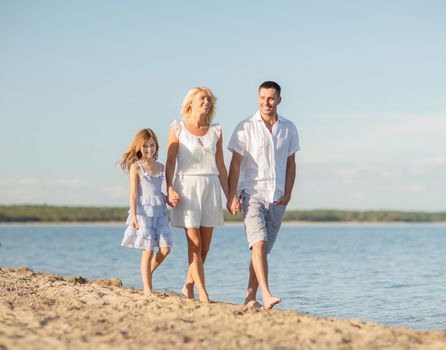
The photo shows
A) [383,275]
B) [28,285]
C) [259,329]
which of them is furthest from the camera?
[383,275]

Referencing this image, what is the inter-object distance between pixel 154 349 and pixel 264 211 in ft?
8.39

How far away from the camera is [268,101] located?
748 cm

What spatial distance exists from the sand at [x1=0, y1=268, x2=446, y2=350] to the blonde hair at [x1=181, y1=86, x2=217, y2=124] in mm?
1797

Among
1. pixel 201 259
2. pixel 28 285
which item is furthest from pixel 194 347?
pixel 28 285

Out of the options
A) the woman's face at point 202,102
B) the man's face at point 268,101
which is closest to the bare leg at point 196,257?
the woman's face at point 202,102

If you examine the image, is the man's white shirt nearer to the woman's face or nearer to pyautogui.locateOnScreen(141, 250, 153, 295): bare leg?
the woman's face

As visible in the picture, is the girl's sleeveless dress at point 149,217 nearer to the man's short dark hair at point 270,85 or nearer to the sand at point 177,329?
the sand at point 177,329

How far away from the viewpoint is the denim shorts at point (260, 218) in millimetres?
7520

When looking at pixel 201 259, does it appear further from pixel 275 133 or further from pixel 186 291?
pixel 275 133

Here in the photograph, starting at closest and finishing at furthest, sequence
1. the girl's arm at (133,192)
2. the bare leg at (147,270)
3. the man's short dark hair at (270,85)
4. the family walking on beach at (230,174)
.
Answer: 1. the man's short dark hair at (270,85)
2. the family walking on beach at (230,174)
3. the girl's arm at (133,192)
4. the bare leg at (147,270)

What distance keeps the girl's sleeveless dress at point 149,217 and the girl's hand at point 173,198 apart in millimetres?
267

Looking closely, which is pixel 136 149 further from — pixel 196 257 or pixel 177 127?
pixel 196 257

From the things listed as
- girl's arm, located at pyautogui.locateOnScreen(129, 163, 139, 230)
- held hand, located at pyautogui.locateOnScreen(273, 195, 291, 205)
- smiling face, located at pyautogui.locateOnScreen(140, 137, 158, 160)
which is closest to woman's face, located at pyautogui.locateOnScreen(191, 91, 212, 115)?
smiling face, located at pyautogui.locateOnScreen(140, 137, 158, 160)

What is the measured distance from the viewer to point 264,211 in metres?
7.62
